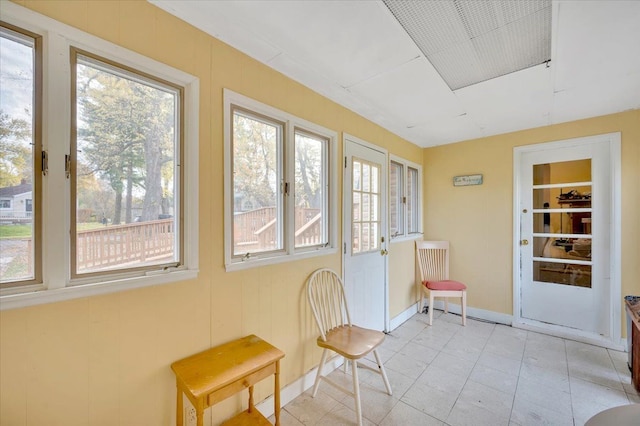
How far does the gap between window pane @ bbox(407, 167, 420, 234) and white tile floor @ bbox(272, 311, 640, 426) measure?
4.96ft

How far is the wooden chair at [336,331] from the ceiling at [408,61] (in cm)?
163

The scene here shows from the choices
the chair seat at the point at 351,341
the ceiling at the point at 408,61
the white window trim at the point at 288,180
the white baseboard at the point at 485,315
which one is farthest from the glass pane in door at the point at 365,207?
the white baseboard at the point at 485,315

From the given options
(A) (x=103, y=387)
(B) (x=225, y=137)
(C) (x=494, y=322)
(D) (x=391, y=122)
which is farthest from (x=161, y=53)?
(C) (x=494, y=322)

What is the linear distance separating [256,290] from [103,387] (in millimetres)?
852

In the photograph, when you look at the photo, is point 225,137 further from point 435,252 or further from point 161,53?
point 435,252

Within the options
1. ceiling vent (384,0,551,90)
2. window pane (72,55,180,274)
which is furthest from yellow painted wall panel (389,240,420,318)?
window pane (72,55,180,274)

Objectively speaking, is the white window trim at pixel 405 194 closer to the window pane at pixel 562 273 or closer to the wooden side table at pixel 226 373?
the window pane at pixel 562 273

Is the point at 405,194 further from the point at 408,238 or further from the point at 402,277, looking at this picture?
the point at 402,277

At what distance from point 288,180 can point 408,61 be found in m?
1.22

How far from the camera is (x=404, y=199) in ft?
11.9

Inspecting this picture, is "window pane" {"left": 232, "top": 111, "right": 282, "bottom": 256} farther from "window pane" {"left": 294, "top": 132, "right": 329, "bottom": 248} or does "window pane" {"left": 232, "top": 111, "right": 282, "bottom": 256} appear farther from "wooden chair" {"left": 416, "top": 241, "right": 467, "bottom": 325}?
"wooden chair" {"left": 416, "top": 241, "right": 467, "bottom": 325}

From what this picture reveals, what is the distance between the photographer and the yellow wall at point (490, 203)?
2627mm

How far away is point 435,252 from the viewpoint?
3.73 meters

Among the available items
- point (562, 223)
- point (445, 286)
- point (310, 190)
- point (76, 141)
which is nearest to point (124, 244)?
point (76, 141)
